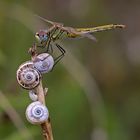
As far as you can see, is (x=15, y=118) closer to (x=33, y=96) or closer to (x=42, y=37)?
(x=42, y=37)

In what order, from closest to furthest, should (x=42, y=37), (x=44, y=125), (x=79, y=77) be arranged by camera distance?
(x=44, y=125) → (x=42, y=37) → (x=79, y=77)

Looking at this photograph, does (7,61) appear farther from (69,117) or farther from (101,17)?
(101,17)

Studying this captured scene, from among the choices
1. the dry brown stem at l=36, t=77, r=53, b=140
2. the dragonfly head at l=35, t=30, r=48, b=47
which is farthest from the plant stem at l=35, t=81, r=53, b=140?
the dragonfly head at l=35, t=30, r=48, b=47

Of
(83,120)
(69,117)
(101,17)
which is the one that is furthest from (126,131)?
(101,17)

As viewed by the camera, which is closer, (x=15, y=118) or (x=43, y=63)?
(x=43, y=63)

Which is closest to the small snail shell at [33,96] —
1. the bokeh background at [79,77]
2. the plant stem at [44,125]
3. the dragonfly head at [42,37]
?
the plant stem at [44,125]

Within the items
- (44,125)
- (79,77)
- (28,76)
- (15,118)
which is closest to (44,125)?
(44,125)

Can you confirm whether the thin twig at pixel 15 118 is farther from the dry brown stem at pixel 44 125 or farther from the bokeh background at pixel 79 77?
the dry brown stem at pixel 44 125
